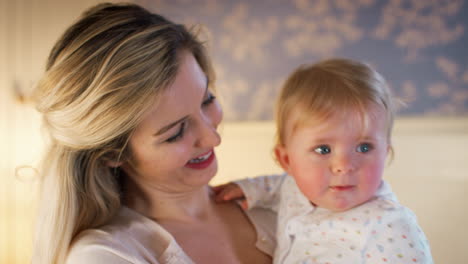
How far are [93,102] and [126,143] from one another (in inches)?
5.5

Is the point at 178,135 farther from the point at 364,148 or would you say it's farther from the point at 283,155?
the point at 364,148

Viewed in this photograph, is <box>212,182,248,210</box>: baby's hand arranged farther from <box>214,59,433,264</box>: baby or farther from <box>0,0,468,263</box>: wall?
<box>0,0,468,263</box>: wall

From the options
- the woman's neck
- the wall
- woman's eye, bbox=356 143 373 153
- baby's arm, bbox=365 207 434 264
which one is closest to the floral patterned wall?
the wall

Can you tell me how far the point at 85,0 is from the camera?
123 inches

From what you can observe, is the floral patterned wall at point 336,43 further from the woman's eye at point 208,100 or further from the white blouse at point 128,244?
the white blouse at point 128,244

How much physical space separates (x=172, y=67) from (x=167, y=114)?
0.12 meters

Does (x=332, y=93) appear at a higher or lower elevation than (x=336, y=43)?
higher

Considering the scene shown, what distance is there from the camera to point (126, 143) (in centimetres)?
99

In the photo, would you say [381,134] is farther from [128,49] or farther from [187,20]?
[187,20]

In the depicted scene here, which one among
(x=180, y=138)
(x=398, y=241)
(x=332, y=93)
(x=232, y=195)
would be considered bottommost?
(x=232, y=195)

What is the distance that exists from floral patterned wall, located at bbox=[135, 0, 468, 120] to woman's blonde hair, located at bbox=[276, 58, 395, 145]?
1.41 metres

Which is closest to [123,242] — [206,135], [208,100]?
[206,135]

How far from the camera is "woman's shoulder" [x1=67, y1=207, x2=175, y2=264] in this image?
34.9 inches

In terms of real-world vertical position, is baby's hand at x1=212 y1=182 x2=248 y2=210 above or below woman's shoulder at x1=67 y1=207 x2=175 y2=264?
below
